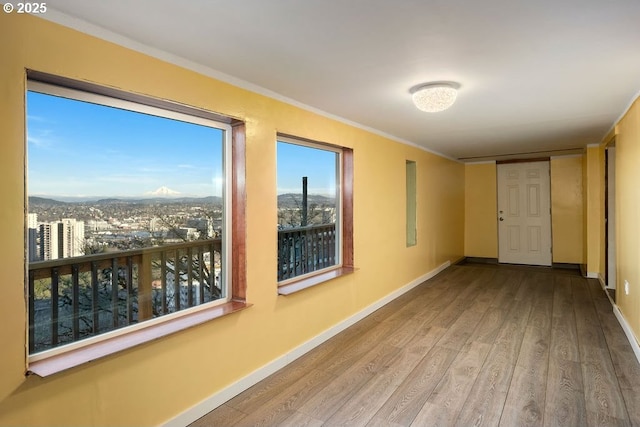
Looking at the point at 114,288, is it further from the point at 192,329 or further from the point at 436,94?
the point at 436,94

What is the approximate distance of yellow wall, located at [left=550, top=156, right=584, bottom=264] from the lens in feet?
20.2

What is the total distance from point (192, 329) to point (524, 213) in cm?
652

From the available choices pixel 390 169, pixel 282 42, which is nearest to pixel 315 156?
pixel 390 169

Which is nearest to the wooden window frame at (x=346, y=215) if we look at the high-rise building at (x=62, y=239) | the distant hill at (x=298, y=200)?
the distant hill at (x=298, y=200)

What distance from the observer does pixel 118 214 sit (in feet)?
6.25

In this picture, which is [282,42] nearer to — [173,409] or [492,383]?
[173,409]

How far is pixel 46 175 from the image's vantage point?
1.63 m

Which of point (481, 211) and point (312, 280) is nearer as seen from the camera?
point (312, 280)

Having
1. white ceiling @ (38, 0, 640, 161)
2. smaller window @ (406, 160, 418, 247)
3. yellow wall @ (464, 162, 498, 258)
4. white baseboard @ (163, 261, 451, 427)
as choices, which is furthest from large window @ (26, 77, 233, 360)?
yellow wall @ (464, 162, 498, 258)

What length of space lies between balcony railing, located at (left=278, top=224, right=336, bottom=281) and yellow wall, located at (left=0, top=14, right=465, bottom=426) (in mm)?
258

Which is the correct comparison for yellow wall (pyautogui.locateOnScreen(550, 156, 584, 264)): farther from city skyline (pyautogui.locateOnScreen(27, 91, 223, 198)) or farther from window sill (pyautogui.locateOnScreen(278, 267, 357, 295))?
city skyline (pyautogui.locateOnScreen(27, 91, 223, 198))

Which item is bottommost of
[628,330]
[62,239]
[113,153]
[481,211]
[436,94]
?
[628,330]

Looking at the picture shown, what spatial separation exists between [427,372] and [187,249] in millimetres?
1897

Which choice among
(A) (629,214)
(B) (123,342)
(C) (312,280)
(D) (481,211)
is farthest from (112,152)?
(D) (481,211)
